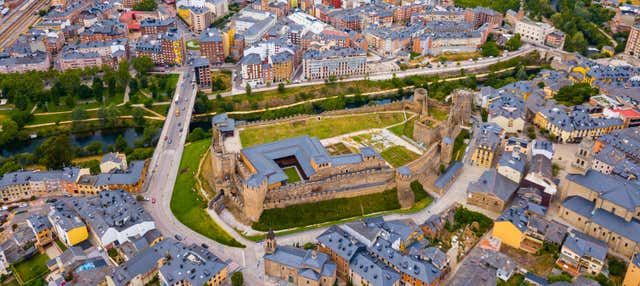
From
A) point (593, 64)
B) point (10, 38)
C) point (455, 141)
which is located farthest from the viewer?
point (10, 38)

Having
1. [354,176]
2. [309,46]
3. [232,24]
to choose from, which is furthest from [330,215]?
[232,24]

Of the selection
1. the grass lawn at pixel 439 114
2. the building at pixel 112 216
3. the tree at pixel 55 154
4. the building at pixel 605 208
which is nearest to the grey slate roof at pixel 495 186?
the building at pixel 605 208

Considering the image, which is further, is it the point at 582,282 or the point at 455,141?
the point at 455,141

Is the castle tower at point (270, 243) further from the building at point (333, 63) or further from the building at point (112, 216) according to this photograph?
the building at point (333, 63)

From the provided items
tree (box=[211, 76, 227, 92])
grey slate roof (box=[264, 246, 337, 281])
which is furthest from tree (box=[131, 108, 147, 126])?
grey slate roof (box=[264, 246, 337, 281])

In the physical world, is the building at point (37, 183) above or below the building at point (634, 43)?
below

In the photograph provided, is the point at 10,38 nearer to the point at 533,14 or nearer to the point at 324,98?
the point at 324,98
